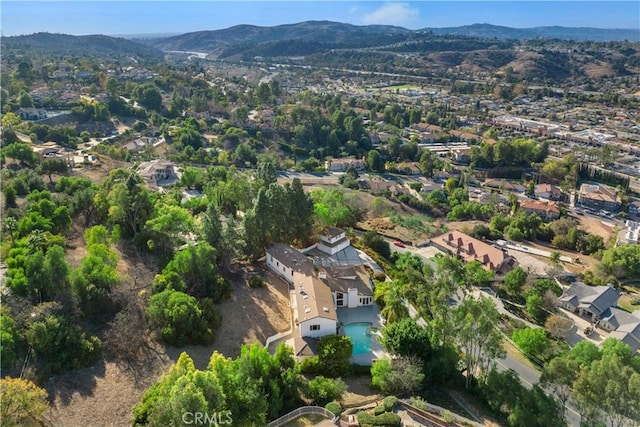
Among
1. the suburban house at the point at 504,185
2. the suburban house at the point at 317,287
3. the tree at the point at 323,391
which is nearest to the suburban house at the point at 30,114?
the suburban house at the point at 317,287

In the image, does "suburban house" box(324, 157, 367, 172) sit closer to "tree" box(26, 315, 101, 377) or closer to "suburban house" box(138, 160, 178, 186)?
"suburban house" box(138, 160, 178, 186)

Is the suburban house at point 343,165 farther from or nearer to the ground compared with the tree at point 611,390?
nearer to the ground

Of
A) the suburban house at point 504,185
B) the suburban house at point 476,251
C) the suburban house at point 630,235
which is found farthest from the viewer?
the suburban house at point 504,185

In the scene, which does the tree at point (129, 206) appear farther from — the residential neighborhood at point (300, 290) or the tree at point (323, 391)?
the tree at point (323, 391)

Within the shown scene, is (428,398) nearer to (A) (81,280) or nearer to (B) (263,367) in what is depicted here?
(B) (263,367)

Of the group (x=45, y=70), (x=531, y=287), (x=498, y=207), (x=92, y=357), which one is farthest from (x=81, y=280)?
(x=45, y=70)

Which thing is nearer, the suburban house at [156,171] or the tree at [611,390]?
the tree at [611,390]
